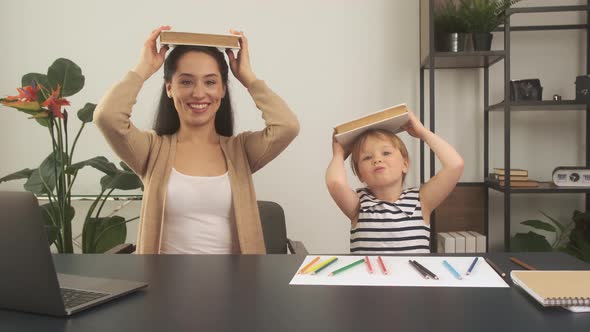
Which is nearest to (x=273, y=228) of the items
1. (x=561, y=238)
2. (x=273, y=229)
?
(x=273, y=229)

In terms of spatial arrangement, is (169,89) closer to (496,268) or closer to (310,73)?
(496,268)

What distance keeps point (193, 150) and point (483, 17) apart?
4.98 feet

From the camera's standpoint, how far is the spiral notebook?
25.6 inches

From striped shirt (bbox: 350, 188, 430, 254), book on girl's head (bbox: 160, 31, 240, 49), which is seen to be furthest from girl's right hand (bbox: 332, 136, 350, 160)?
book on girl's head (bbox: 160, 31, 240, 49)

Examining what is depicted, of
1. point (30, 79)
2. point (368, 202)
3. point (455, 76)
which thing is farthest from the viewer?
point (455, 76)

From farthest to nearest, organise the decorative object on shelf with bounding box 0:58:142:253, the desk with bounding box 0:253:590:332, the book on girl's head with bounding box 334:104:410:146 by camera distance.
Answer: the decorative object on shelf with bounding box 0:58:142:253
the book on girl's head with bounding box 334:104:410:146
the desk with bounding box 0:253:590:332

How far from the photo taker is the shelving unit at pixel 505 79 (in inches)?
87.3

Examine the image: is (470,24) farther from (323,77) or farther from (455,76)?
(323,77)

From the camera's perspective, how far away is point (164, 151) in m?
1.45

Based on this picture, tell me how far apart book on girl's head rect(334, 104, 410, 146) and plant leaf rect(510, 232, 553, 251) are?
133 cm

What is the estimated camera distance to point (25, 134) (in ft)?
8.90

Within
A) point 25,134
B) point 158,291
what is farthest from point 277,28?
point 158,291

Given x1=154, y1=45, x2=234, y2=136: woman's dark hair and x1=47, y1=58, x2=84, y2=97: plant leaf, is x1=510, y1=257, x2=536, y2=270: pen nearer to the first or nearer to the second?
x1=154, y1=45, x2=234, y2=136: woman's dark hair

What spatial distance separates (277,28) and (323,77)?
355 millimetres
